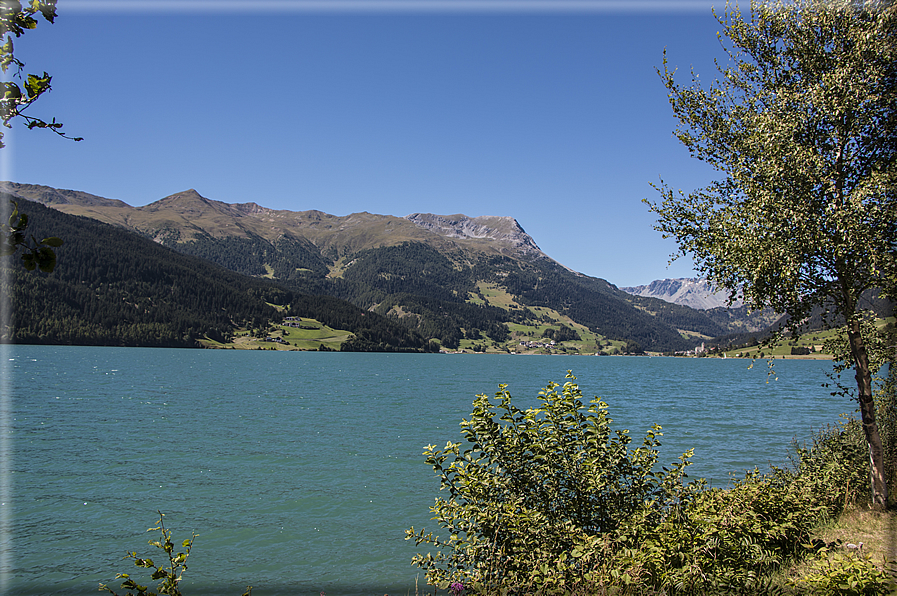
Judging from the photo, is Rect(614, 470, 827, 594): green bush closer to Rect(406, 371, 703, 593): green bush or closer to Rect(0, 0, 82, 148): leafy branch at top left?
Rect(406, 371, 703, 593): green bush

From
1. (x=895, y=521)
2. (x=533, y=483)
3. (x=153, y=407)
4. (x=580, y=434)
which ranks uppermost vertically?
(x=580, y=434)

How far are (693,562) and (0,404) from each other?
230 feet

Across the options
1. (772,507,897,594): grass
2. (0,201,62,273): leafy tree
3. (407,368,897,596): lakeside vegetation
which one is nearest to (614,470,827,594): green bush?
(407,368,897,596): lakeside vegetation

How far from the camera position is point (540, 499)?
1131 cm

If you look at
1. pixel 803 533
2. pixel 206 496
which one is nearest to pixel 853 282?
pixel 803 533

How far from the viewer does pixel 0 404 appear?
5522 centimetres

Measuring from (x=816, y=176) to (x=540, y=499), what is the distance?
11.6 metres

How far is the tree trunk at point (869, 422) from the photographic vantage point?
14.6 metres

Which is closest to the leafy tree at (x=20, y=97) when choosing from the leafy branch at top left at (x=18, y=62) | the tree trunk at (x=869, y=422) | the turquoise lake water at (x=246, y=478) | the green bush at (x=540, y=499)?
the leafy branch at top left at (x=18, y=62)

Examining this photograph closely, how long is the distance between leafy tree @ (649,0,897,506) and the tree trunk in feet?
0.09

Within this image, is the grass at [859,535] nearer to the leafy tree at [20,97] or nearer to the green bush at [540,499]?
the green bush at [540,499]

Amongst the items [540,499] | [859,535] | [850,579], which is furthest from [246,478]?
[850,579]

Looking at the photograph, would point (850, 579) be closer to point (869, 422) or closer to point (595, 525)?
point (595, 525)

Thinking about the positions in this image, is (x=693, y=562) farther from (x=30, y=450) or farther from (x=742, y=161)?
(x=30, y=450)
